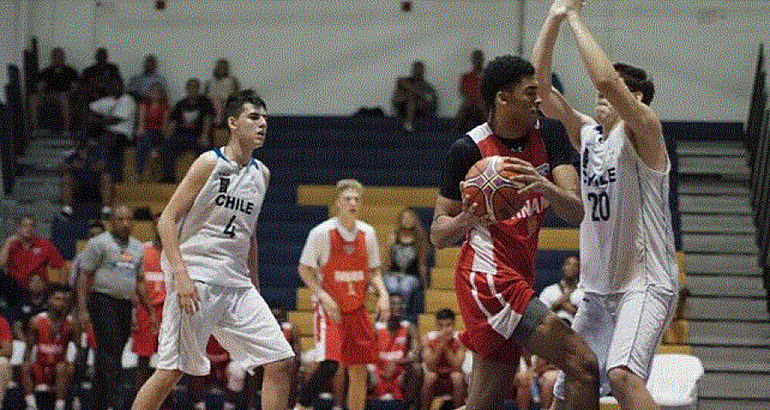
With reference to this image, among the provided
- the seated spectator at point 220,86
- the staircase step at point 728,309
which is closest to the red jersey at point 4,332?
the staircase step at point 728,309

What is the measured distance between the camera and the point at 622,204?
587 centimetres

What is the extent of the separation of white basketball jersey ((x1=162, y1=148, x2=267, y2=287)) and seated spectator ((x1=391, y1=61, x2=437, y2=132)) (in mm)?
9913

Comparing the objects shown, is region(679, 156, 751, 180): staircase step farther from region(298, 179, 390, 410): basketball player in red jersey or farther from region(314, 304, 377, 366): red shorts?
region(314, 304, 377, 366): red shorts

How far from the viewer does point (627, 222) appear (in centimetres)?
587

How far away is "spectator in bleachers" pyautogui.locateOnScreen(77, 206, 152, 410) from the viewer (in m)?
11.4

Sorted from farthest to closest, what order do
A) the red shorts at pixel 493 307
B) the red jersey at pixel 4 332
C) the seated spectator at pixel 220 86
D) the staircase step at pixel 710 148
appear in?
the seated spectator at pixel 220 86
the staircase step at pixel 710 148
the red jersey at pixel 4 332
the red shorts at pixel 493 307

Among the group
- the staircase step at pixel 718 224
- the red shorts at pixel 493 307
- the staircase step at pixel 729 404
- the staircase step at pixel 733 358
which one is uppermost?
the red shorts at pixel 493 307

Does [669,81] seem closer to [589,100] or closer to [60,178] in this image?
[589,100]

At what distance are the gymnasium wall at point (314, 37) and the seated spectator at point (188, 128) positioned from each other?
45.1 inches

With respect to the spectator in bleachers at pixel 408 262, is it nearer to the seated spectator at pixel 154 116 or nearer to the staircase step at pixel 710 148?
the seated spectator at pixel 154 116

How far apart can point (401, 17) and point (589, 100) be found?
264cm

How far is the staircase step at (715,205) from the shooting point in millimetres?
15750

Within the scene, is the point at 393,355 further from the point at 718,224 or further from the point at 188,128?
the point at 188,128

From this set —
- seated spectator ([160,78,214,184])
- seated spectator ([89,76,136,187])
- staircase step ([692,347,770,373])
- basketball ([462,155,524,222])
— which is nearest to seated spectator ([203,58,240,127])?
seated spectator ([160,78,214,184])
